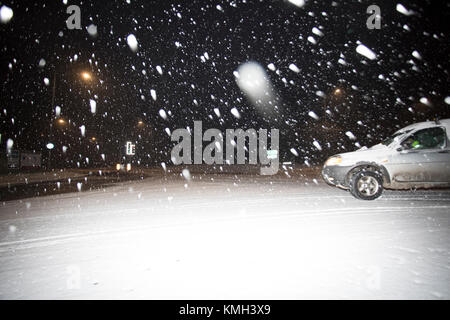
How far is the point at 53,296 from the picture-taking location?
2801 millimetres

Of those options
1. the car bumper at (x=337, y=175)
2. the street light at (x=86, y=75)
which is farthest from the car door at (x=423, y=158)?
the street light at (x=86, y=75)

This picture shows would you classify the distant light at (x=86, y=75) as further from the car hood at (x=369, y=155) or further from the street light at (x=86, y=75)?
the car hood at (x=369, y=155)

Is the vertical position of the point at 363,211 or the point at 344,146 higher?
the point at 344,146

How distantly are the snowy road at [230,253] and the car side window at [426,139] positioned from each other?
4.80ft

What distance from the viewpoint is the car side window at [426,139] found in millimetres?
7430

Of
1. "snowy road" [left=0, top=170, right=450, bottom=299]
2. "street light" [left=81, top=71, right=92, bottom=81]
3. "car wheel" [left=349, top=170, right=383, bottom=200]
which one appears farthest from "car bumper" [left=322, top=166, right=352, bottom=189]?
"street light" [left=81, top=71, right=92, bottom=81]

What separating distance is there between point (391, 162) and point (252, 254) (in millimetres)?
5553

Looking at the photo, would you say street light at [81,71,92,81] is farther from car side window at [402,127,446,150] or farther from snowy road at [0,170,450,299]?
car side window at [402,127,446,150]

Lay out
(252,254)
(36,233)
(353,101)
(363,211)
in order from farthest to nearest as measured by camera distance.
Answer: (353,101)
(363,211)
(36,233)
(252,254)

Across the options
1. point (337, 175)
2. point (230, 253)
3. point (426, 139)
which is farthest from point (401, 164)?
point (230, 253)
